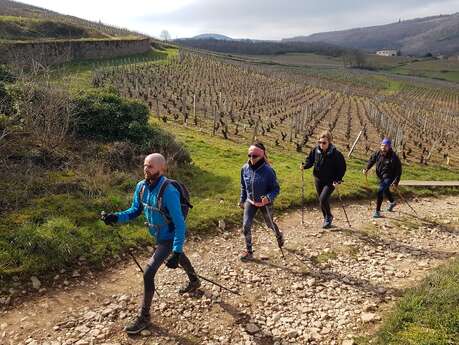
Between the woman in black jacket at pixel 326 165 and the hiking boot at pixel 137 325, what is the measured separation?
526 cm

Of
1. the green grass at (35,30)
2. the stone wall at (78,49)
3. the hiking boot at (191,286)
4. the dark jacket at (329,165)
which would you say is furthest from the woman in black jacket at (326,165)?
the green grass at (35,30)

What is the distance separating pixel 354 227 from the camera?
10445mm

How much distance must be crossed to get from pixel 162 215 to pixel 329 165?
4.84 m

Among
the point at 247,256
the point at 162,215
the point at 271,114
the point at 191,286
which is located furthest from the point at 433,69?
the point at 162,215

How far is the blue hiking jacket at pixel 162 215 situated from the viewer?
5.51 m

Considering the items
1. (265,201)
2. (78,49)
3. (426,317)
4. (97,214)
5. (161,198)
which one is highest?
(78,49)

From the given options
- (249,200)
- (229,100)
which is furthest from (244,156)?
(229,100)

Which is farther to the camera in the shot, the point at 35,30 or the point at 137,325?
the point at 35,30

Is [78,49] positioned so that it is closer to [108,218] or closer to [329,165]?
[329,165]

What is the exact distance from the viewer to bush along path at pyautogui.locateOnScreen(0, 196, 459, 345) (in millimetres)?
5871

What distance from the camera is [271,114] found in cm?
3609

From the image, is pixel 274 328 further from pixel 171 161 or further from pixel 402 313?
pixel 171 161

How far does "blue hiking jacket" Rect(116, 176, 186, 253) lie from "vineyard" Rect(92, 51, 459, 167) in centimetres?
1765

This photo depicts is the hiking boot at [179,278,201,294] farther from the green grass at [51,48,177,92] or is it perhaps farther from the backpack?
the green grass at [51,48,177,92]
